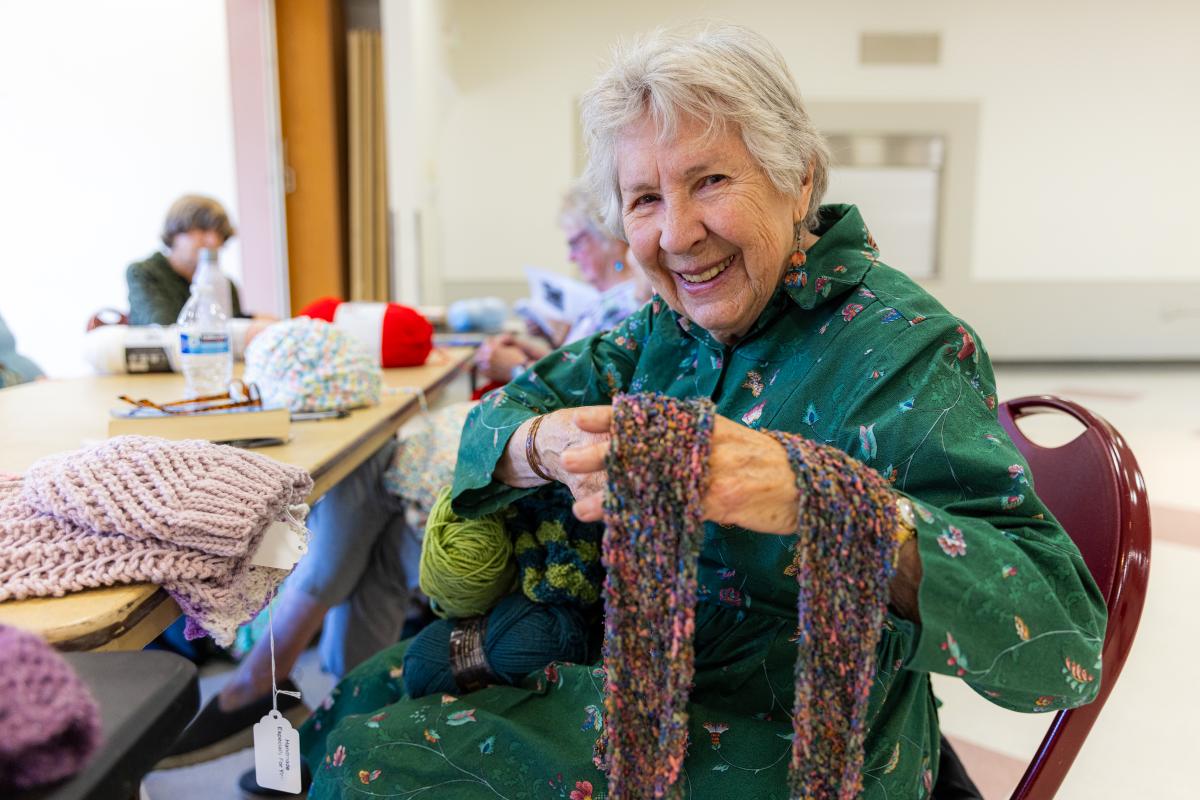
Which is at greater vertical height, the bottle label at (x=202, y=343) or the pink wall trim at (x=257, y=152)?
the pink wall trim at (x=257, y=152)

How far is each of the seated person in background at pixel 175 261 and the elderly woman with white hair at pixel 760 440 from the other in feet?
5.13

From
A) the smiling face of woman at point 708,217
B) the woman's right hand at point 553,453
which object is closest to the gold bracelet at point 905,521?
the woman's right hand at point 553,453

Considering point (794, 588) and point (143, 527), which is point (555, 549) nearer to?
point (794, 588)

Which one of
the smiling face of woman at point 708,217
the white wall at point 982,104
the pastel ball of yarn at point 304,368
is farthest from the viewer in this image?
the white wall at point 982,104

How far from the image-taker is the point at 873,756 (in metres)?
0.88

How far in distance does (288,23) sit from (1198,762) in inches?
201

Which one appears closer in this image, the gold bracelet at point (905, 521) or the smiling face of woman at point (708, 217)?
the gold bracelet at point (905, 521)

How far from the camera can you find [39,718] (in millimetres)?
445

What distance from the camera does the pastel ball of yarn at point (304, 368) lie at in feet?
5.24

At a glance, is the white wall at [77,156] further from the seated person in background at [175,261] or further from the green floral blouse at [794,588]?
the green floral blouse at [794,588]

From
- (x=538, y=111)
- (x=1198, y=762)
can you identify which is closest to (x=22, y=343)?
(x=1198, y=762)

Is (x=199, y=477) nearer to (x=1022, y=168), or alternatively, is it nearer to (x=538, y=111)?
(x=538, y=111)

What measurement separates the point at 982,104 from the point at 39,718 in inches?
301

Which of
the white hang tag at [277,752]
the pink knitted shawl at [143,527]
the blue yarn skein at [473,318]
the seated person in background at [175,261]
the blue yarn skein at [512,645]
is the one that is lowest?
the white hang tag at [277,752]
